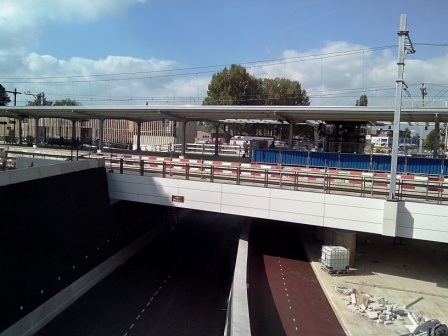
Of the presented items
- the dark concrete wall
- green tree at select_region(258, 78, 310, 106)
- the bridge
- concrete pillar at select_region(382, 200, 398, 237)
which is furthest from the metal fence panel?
green tree at select_region(258, 78, 310, 106)

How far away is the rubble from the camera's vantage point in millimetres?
10336

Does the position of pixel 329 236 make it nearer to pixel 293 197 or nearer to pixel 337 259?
pixel 337 259

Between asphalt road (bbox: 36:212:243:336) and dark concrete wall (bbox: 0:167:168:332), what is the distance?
50.2 inches

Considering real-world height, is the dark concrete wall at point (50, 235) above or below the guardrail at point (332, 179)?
below

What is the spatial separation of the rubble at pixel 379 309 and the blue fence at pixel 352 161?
11.9m

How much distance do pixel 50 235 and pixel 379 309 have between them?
38.8 feet

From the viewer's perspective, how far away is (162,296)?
15094 mm

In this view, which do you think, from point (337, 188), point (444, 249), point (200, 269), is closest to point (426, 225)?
point (337, 188)

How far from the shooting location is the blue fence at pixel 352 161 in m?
21.0

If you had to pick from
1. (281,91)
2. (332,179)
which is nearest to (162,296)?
(332,179)

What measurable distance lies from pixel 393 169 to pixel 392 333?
17.5ft

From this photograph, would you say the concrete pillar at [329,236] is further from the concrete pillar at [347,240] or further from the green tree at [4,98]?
the green tree at [4,98]

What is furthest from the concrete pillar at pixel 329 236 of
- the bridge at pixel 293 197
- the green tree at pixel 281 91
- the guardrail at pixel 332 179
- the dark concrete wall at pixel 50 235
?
the green tree at pixel 281 91

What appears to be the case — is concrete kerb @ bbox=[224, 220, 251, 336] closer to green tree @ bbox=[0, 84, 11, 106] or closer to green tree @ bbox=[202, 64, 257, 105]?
green tree @ bbox=[202, 64, 257, 105]
